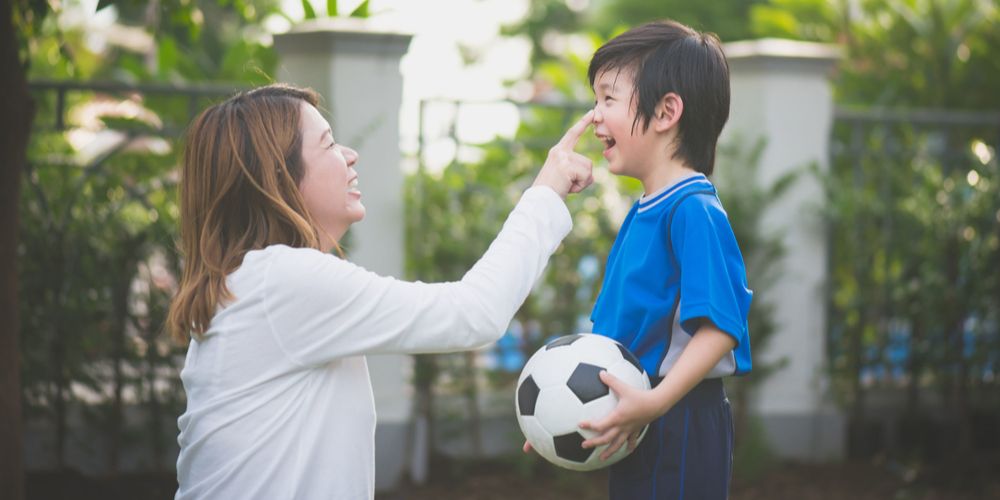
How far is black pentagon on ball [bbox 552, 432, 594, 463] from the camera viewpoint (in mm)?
2424

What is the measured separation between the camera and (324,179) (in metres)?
2.43

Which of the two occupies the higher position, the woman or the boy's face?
the boy's face

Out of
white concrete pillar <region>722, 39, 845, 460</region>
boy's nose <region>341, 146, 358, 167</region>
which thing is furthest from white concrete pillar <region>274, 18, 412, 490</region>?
boy's nose <region>341, 146, 358, 167</region>

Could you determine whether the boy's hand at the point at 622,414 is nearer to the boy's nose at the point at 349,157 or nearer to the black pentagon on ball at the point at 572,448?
the black pentagon on ball at the point at 572,448

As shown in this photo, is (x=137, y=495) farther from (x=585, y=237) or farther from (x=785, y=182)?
(x=785, y=182)

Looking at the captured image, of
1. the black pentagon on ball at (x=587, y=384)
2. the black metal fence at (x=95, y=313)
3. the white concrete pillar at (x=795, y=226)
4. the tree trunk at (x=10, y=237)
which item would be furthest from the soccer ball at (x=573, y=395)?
the white concrete pillar at (x=795, y=226)

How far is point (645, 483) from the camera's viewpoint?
2.59 meters

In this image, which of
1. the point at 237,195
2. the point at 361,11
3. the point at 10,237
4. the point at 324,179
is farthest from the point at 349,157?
the point at 361,11

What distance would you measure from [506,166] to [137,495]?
2508 mm

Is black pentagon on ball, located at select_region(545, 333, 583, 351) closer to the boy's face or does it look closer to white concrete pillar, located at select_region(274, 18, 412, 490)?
the boy's face

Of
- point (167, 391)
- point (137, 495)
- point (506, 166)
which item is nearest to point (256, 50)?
point (506, 166)

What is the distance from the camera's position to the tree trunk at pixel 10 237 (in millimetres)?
4098

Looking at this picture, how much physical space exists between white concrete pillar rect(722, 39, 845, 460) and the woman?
13.2 feet

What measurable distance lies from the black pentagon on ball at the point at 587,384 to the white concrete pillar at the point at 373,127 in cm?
327
